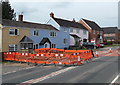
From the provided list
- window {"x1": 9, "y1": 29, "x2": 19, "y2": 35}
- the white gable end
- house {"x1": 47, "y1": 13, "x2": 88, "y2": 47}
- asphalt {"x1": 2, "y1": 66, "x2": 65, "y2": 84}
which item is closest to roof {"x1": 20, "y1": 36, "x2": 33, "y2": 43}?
window {"x1": 9, "y1": 29, "x2": 19, "y2": 35}

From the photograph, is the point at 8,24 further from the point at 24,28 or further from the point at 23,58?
the point at 23,58

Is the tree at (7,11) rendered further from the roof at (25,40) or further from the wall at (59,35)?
the roof at (25,40)

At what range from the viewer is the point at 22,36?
37.3 metres

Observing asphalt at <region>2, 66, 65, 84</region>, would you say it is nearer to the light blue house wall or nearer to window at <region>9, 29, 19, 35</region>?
window at <region>9, 29, 19, 35</region>

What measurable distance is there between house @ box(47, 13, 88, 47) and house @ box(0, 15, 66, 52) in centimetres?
514

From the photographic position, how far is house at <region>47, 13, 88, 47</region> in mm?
50844

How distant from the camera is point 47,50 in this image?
2661 centimetres

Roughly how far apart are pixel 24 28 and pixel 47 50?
496 inches

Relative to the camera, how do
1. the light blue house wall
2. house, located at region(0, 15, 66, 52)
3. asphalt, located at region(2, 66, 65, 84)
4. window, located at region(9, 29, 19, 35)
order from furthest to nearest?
the light blue house wall → window, located at region(9, 29, 19, 35) → house, located at region(0, 15, 66, 52) → asphalt, located at region(2, 66, 65, 84)

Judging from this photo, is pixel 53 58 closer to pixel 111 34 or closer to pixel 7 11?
pixel 7 11

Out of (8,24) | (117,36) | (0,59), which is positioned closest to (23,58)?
(0,59)

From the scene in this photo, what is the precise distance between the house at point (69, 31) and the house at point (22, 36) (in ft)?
16.8

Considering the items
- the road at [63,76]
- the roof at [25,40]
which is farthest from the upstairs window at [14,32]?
the road at [63,76]

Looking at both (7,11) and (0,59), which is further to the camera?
(7,11)
